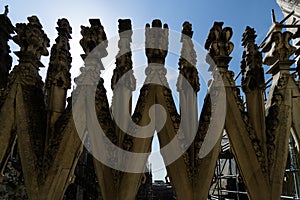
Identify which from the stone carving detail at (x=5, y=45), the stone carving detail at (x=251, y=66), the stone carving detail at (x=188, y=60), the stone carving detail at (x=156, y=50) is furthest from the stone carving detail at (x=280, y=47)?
the stone carving detail at (x=5, y=45)

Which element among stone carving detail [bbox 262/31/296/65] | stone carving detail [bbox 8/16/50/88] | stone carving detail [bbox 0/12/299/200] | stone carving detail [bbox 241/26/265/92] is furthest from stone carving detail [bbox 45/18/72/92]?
Answer: stone carving detail [bbox 262/31/296/65]

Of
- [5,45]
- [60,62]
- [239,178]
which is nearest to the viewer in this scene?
[60,62]

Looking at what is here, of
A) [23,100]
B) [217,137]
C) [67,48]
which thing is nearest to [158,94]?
[217,137]

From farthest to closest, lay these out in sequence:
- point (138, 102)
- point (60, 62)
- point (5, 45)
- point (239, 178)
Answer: point (5, 45) → point (239, 178) → point (60, 62) → point (138, 102)

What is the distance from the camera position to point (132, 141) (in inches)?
61.0

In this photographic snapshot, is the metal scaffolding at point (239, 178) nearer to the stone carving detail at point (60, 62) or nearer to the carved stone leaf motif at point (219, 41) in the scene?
the carved stone leaf motif at point (219, 41)

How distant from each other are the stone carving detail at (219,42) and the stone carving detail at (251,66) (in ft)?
0.45

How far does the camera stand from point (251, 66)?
174 centimetres

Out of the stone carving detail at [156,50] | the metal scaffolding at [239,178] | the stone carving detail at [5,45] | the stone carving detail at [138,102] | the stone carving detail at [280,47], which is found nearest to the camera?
the stone carving detail at [138,102]

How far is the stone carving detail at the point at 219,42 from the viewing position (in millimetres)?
1754

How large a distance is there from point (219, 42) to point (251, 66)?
0.28 meters

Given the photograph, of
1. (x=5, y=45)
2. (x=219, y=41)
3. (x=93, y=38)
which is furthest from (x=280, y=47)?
(x=5, y=45)

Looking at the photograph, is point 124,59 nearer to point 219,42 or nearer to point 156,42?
point 156,42

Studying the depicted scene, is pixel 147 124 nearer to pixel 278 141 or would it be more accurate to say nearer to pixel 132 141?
pixel 132 141
